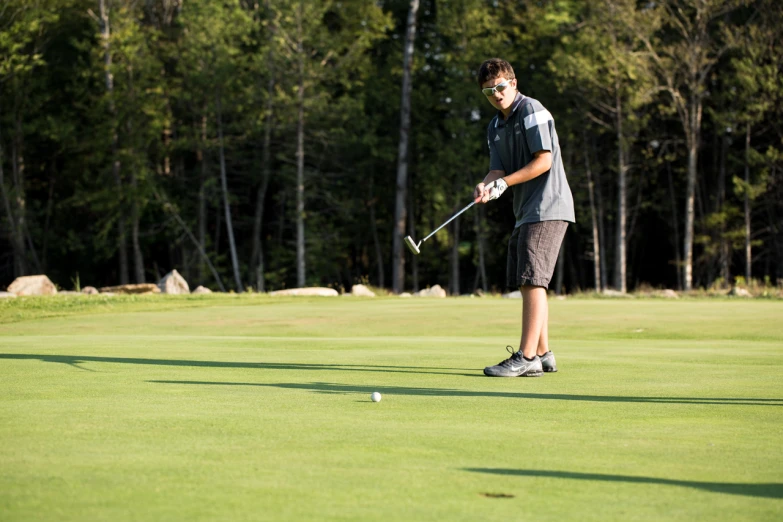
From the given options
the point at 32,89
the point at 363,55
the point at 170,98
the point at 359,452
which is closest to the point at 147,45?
the point at 170,98

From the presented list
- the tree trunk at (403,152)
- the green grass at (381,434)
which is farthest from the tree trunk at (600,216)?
the green grass at (381,434)

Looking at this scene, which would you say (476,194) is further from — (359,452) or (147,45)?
(147,45)

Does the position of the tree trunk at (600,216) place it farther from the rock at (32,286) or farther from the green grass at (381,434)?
the green grass at (381,434)

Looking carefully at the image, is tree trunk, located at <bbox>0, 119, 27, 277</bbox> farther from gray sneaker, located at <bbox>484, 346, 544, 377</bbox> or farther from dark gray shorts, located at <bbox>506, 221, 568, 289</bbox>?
gray sneaker, located at <bbox>484, 346, 544, 377</bbox>

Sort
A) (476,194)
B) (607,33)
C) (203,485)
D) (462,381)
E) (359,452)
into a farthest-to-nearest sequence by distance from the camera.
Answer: (607,33), (476,194), (462,381), (359,452), (203,485)

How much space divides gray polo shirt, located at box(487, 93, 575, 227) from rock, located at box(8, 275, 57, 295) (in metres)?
17.6

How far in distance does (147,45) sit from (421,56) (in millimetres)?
9272

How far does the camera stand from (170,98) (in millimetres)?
36469

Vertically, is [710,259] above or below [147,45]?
below

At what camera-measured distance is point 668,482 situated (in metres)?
3.33

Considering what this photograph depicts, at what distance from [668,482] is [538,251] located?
378 centimetres

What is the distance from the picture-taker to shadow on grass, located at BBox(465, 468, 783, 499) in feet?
10.5

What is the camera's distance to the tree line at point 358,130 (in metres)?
32.2

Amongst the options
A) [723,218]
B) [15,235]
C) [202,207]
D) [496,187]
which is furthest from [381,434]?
[15,235]
